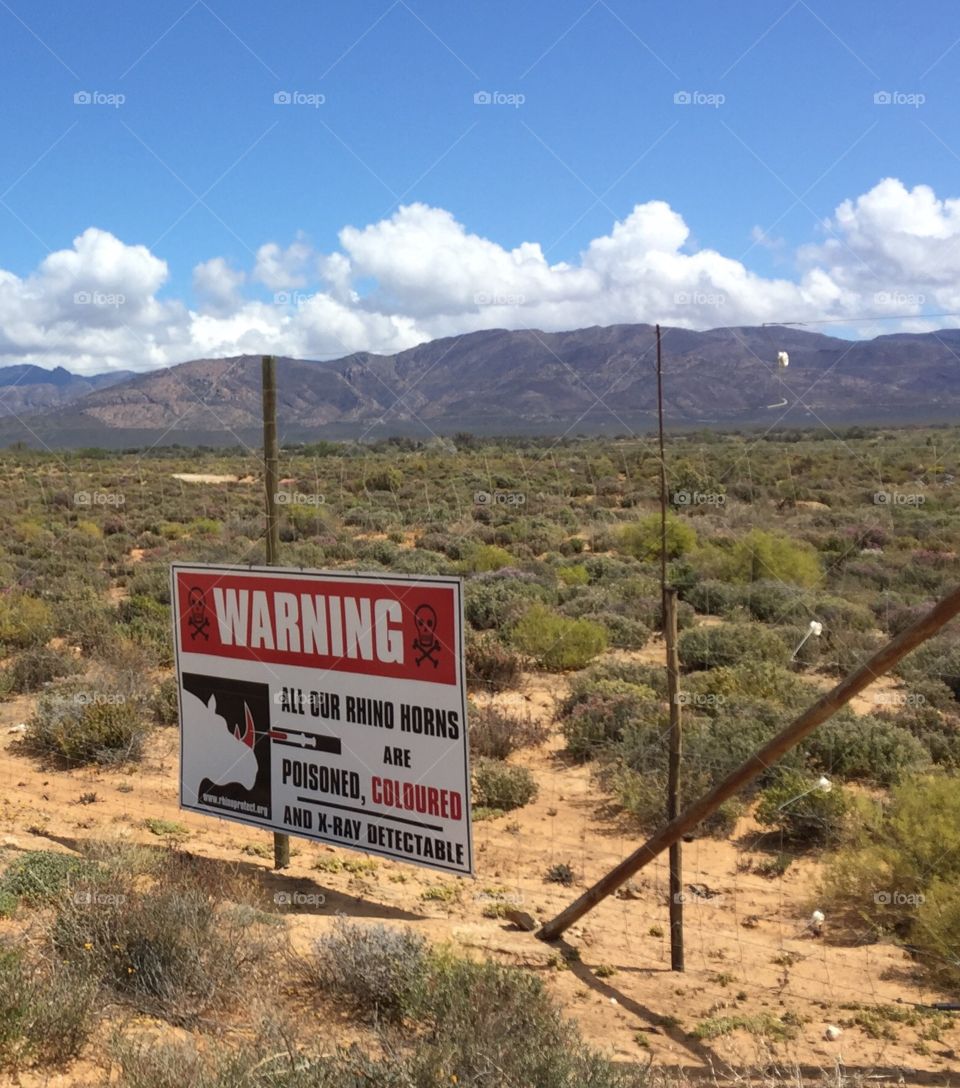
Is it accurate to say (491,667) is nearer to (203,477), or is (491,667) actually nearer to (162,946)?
(162,946)

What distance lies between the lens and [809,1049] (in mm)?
4918

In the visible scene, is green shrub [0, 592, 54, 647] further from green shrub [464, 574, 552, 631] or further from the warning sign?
the warning sign

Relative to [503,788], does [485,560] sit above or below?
above

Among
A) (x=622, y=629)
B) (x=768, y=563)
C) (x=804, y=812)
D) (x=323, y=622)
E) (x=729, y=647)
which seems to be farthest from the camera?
(x=768, y=563)

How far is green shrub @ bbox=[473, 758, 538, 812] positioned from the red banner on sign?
3146 mm

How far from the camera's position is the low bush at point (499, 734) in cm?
1019

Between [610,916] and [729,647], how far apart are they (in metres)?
6.66

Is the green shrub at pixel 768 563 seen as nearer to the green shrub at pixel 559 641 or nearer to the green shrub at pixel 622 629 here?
the green shrub at pixel 622 629

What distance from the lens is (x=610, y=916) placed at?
270 inches

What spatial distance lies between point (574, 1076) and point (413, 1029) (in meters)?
1.30

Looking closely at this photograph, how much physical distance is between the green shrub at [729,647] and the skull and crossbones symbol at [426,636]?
7.11 meters

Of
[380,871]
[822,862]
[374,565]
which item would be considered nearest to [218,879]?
[380,871]

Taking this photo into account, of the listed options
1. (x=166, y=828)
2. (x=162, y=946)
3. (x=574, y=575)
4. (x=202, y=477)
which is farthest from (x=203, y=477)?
(x=162, y=946)

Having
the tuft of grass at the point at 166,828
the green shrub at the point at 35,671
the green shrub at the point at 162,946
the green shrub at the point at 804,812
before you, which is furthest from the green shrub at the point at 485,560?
the green shrub at the point at 162,946
